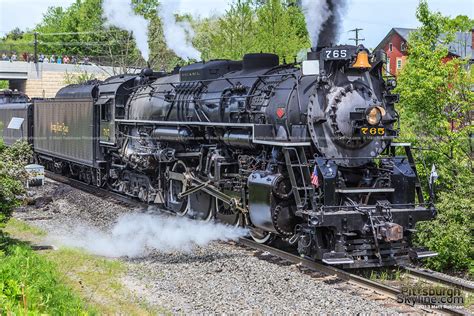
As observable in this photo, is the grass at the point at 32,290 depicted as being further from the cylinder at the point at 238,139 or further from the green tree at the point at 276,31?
the green tree at the point at 276,31

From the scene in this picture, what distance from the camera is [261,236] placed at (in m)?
12.2

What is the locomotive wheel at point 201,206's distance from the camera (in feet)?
45.4

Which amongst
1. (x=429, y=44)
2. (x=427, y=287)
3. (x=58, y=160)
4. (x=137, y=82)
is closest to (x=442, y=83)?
(x=429, y=44)

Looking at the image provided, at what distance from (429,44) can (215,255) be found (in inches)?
331

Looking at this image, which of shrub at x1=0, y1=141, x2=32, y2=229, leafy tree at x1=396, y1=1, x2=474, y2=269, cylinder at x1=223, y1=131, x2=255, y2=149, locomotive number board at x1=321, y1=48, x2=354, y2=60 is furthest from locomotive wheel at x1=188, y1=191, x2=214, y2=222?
leafy tree at x1=396, y1=1, x2=474, y2=269

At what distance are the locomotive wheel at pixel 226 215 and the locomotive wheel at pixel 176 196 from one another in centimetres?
136

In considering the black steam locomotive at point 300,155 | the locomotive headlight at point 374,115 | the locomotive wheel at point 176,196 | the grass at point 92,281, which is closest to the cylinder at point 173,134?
the black steam locomotive at point 300,155

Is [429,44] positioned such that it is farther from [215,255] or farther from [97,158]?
[97,158]

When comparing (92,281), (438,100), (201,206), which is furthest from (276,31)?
(92,281)

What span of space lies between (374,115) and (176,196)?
6.28 m

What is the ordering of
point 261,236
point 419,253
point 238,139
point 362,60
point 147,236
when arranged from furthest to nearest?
point 147,236 → point 261,236 → point 238,139 → point 362,60 → point 419,253

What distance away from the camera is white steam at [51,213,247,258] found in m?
12.1

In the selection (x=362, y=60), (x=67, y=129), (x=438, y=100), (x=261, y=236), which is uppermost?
(x=362, y=60)

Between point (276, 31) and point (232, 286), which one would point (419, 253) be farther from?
point (276, 31)
